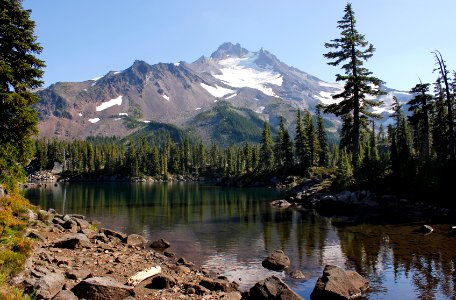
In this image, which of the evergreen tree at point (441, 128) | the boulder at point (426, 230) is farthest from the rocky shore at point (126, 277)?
the evergreen tree at point (441, 128)

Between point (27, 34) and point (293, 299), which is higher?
point (27, 34)

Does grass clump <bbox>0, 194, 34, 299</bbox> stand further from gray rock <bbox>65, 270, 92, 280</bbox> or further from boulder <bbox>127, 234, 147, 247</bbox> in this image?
boulder <bbox>127, 234, 147, 247</bbox>

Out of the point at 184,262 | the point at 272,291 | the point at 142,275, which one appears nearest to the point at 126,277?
the point at 142,275

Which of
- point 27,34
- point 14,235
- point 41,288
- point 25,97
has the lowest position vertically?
point 41,288

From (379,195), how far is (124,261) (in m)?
36.7

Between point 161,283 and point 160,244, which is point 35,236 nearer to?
point 160,244

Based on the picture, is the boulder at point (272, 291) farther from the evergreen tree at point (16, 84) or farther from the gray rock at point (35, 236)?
the evergreen tree at point (16, 84)

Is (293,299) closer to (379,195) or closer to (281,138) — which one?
(379,195)

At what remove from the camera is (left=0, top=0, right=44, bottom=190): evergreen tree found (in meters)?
32.8

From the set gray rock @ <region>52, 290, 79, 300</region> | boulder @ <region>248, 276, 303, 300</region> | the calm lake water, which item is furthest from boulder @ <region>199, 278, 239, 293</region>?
gray rock @ <region>52, 290, 79, 300</region>

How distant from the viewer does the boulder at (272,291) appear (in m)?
18.5

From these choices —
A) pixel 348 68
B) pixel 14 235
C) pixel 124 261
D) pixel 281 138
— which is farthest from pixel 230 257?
pixel 281 138

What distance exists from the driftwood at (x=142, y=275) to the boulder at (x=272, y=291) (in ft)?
18.8

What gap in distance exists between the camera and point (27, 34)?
35.1 meters
